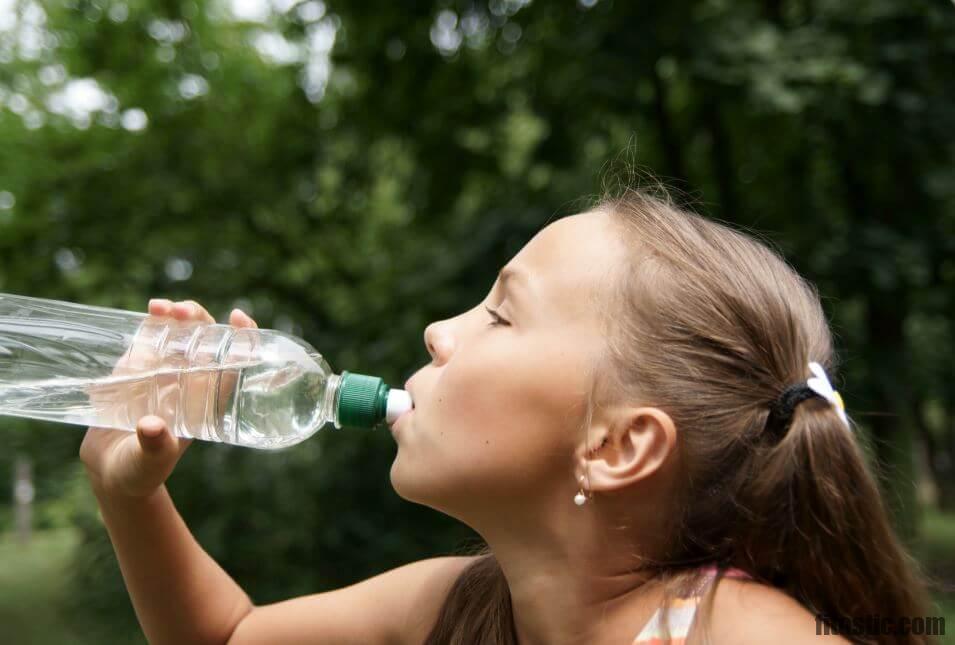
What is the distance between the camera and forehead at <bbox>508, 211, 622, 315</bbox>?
57.9 inches

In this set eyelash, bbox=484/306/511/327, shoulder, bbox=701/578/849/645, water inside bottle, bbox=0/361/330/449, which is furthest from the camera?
water inside bottle, bbox=0/361/330/449

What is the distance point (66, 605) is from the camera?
193 inches

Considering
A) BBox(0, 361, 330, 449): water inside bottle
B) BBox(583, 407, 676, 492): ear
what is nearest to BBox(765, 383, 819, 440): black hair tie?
BBox(583, 407, 676, 492): ear

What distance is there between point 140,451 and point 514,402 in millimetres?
647

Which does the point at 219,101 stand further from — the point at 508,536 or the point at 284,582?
the point at 508,536

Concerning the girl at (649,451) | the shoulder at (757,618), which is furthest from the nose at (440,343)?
the shoulder at (757,618)

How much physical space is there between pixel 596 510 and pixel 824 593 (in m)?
0.38

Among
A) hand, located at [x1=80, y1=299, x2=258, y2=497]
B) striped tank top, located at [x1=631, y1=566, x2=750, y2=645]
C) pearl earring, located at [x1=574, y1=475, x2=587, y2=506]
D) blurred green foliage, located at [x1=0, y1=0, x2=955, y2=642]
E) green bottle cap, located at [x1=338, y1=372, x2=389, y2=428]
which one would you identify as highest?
blurred green foliage, located at [x1=0, y1=0, x2=955, y2=642]

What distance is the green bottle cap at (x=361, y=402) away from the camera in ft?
4.91

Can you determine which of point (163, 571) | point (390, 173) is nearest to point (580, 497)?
point (163, 571)

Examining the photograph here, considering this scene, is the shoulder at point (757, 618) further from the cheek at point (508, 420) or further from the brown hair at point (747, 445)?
the cheek at point (508, 420)

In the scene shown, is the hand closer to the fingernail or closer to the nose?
the fingernail

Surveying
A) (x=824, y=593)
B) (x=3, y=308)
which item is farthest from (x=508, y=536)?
(x=3, y=308)

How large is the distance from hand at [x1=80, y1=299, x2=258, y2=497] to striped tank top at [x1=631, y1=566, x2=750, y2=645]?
82 centimetres
